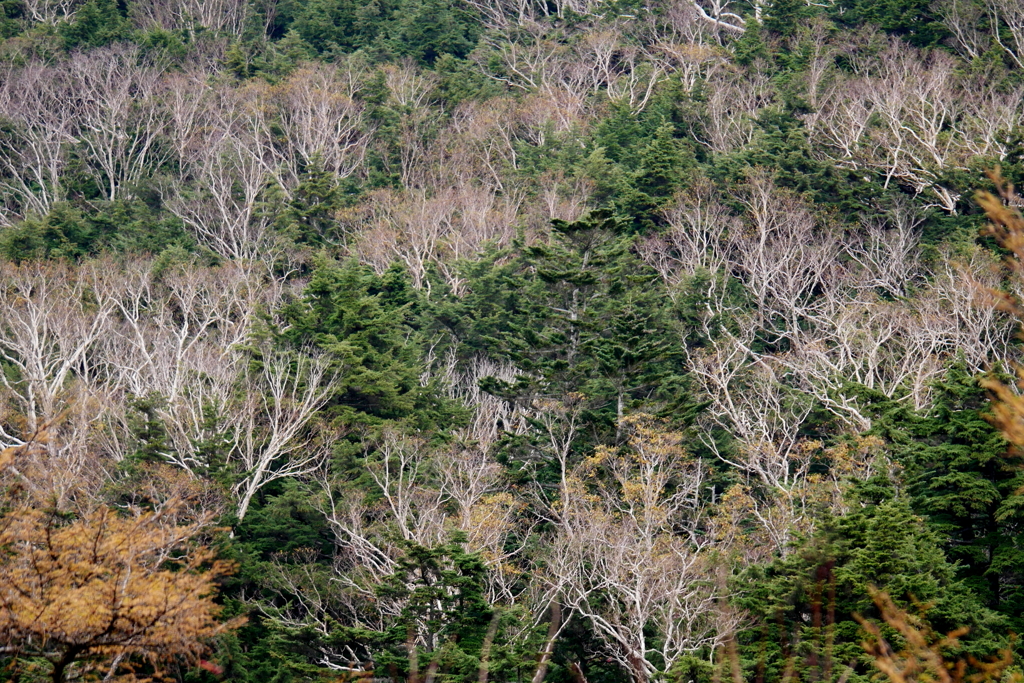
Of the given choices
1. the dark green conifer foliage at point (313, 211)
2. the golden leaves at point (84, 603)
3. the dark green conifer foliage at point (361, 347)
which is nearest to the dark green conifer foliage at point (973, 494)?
the golden leaves at point (84, 603)

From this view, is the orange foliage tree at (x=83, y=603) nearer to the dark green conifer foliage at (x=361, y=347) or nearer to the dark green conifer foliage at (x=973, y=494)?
the dark green conifer foliage at (x=973, y=494)

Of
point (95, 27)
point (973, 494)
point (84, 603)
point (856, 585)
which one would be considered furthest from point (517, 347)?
point (95, 27)

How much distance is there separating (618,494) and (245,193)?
21642 millimetres

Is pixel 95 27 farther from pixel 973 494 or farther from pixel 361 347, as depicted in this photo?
pixel 973 494

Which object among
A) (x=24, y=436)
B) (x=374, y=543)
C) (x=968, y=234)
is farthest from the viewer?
(x=968, y=234)

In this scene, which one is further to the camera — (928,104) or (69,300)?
(928,104)

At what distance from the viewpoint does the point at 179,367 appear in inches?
1000

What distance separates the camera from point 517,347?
2509 cm

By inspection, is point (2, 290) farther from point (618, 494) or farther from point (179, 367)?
point (618, 494)

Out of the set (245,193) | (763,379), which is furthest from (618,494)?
(245,193)

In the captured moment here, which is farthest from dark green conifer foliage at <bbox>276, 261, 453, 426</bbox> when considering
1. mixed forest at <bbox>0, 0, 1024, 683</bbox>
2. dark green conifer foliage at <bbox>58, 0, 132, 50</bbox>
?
dark green conifer foliage at <bbox>58, 0, 132, 50</bbox>

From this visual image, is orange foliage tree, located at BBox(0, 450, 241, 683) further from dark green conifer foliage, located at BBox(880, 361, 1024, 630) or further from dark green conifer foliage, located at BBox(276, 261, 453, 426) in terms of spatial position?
dark green conifer foliage, located at BBox(276, 261, 453, 426)

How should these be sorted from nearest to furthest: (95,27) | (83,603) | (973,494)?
(83,603) → (973,494) → (95,27)

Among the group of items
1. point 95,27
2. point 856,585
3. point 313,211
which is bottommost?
point 313,211
